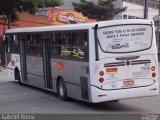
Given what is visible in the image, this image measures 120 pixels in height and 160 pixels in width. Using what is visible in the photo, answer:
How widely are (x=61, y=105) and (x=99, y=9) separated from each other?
3280 centimetres

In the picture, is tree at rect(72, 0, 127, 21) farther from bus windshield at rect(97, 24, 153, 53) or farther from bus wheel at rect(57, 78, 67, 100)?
bus windshield at rect(97, 24, 153, 53)

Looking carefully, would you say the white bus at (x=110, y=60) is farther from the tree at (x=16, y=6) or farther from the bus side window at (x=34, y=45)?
the tree at (x=16, y=6)

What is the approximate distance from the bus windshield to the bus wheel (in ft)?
9.46

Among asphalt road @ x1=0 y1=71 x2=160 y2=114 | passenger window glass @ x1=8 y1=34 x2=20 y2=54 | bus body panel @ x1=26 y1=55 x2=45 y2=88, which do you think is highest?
passenger window glass @ x1=8 y1=34 x2=20 y2=54

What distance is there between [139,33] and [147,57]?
77 centimetres

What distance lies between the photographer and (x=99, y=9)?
46.1m

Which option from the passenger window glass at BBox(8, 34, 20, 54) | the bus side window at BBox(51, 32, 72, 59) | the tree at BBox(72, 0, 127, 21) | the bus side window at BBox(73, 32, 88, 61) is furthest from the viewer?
the tree at BBox(72, 0, 127, 21)

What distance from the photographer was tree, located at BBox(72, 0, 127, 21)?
151ft

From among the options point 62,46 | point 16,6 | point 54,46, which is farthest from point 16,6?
point 62,46

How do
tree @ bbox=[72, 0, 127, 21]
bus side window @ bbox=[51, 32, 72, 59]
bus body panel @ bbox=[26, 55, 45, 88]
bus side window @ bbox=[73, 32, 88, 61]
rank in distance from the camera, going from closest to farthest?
bus side window @ bbox=[73, 32, 88, 61] → bus side window @ bbox=[51, 32, 72, 59] → bus body panel @ bbox=[26, 55, 45, 88] → tree @ bbox=[72, 0, 127, 21]

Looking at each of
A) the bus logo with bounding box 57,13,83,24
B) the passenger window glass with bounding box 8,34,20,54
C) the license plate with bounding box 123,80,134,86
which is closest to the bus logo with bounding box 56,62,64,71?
the license plate with bounding box 123,80,134,86

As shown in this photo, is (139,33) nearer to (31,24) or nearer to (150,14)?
(31,24)

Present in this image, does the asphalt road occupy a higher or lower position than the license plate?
lower

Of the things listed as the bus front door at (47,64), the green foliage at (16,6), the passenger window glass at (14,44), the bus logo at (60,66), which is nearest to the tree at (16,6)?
the green foliage at (16,6)
